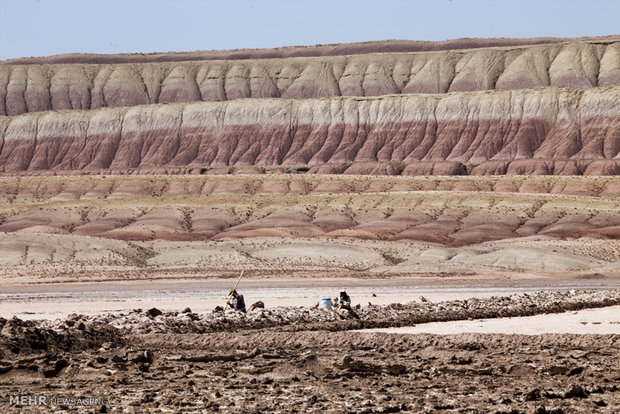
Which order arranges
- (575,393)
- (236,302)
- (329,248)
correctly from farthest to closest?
(329,248), (236,302), (575,393)

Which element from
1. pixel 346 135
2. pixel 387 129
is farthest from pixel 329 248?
pixel 346 135

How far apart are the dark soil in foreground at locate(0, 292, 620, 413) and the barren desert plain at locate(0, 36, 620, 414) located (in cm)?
8

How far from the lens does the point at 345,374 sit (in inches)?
766

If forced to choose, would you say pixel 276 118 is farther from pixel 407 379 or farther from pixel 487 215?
pixel 407 379

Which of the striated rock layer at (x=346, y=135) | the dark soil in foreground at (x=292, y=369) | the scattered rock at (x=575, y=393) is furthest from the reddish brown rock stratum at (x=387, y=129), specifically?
the scattered rock at (x=575, y=393)

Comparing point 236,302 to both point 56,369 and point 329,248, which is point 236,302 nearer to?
point 56,369

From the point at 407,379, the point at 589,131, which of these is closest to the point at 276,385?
the point at 407,379

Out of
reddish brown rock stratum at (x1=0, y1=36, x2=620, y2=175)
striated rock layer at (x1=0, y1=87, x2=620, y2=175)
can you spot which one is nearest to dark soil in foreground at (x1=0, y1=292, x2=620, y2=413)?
reddish brown rock stratum at (x1=0, y1=36, x2=620, y2=175)

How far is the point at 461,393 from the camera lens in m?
17.4

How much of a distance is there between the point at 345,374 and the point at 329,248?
50177mm

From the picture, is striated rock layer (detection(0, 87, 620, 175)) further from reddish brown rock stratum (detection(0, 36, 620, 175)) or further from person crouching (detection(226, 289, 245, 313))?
person crouching (detection(226, 289, 245, 313))

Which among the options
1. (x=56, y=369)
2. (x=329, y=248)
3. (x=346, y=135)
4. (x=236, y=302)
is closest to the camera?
(x=56, y=369)

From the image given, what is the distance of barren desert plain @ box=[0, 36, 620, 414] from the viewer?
1902 centimetres

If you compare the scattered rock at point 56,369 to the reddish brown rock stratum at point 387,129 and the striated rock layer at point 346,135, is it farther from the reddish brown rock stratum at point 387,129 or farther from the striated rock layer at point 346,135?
the striated rock layer at point 346,135
